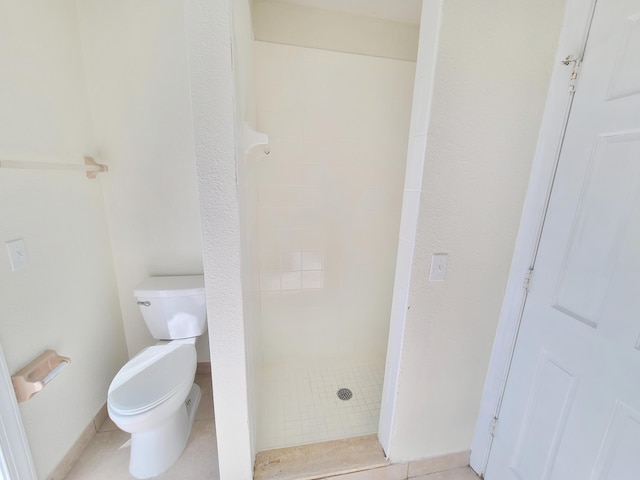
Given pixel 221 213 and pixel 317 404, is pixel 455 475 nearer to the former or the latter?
pixel 317 404

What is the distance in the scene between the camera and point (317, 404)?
1.67 metres

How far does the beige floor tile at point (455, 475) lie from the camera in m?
→ 1.30

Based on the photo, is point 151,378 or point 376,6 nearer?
point 151,378

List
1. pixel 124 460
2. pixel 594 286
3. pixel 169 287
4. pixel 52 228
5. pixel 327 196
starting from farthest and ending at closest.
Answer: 1. pixel 327 196
2. pixel 169 287
3. pixel 124 460
4. pixel 52 228
5. pixel 594 286

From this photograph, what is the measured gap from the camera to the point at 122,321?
173 centimetres

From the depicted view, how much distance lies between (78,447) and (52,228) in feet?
3.75

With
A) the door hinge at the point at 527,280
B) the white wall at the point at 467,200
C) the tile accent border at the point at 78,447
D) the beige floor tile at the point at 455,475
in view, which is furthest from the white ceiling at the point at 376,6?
the tile accent border at the point at 78,447

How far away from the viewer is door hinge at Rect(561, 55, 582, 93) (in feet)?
2.92

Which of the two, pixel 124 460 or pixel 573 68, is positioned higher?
pixel 573 68

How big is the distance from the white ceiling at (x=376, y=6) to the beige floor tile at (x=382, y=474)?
7.91 ft

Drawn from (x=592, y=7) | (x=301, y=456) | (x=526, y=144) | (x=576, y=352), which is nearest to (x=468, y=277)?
(x=576, y=352)

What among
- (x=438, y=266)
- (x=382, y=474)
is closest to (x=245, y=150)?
(x=438, y=266)

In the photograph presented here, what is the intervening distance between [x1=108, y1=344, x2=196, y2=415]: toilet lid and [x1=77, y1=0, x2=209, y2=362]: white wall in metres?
0.43

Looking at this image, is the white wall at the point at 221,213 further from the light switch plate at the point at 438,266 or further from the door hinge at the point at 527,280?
the door hinge at the point at 527,280
